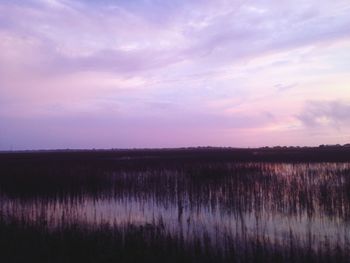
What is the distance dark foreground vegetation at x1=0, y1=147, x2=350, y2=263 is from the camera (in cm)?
819

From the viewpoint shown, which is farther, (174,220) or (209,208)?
(209,208)

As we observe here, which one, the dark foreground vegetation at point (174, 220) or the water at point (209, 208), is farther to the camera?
the water at point (209, 208)

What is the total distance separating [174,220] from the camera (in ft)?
41.2

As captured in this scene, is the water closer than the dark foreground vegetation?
No

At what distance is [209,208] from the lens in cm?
1435

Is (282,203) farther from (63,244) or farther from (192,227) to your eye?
(63,244)

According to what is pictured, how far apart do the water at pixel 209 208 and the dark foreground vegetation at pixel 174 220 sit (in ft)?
0.11

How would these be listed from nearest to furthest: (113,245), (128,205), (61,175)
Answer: (113,245)
(128,205)
(61,175)

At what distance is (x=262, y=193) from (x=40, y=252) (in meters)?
10.0

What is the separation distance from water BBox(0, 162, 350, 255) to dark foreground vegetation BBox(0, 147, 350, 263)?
33mm

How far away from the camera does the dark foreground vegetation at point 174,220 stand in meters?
8.19

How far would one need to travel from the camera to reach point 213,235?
1038cm

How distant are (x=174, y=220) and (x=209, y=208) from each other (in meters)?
2.19

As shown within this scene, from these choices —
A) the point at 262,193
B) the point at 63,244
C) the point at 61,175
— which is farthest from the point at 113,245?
the point at 61,175
